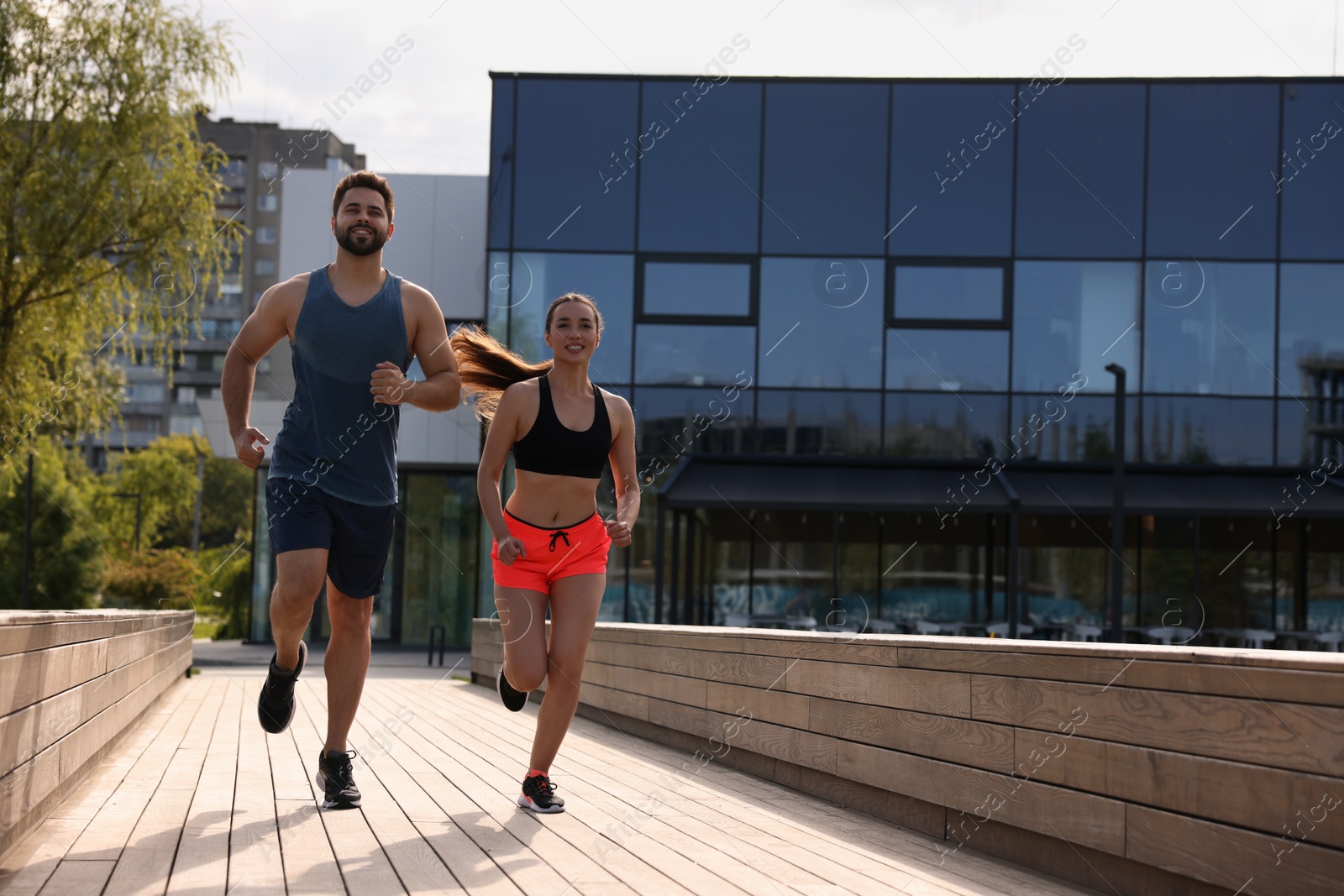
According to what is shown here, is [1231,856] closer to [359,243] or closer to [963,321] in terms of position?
[359,243]

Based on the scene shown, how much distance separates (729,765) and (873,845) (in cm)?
247

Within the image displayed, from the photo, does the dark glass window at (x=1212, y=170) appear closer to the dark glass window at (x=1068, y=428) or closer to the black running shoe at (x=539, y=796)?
the dark glass window at (x=1068, y=428)

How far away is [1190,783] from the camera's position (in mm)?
3396

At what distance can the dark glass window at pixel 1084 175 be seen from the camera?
20266 mm

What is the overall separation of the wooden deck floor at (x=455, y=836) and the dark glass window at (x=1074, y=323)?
14254 mm

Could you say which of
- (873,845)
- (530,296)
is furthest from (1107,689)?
(530,296)

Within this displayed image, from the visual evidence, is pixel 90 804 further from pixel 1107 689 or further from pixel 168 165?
pixel 168 165

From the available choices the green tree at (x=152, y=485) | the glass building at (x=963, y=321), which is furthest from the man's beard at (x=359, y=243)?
the green tree at (x=152, y=485)

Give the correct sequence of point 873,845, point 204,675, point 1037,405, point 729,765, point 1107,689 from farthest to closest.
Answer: point 1037,405, point 204,675, point 729,765, point 873,845, point 1107,689

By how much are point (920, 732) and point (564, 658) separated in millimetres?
1331

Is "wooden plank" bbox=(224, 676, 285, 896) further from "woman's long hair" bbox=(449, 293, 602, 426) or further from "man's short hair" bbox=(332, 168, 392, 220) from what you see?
"man's short hair" bbox=(332, 168, 392, 220)

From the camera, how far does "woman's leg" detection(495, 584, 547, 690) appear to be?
4852 mm

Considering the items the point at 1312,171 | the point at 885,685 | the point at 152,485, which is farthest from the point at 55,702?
the point at 152,485

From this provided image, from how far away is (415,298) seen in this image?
4750 mm
